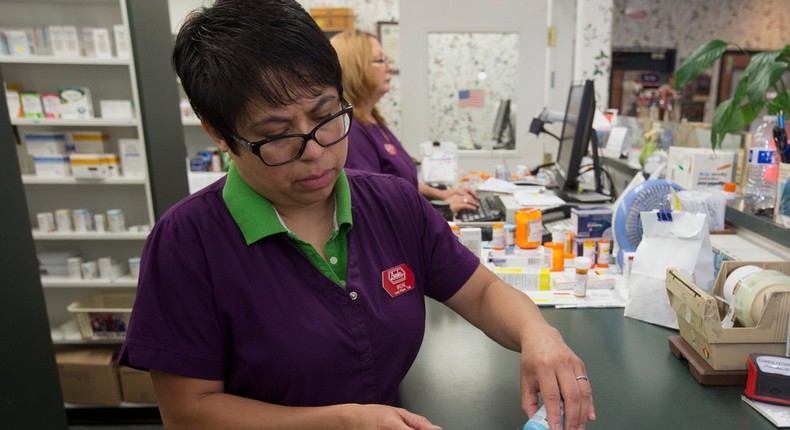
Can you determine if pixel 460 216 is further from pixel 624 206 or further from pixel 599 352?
pixel 599 352

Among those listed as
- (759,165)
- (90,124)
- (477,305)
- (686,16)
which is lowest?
(477,305)

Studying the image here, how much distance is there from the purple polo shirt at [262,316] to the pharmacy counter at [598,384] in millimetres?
129

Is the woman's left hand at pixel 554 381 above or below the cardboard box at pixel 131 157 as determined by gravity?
below

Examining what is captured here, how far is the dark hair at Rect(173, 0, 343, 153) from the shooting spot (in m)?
0.77

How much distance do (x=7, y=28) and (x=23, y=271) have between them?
75.1 inches

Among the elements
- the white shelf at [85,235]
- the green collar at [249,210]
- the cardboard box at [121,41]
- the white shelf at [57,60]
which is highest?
the cardboard box at [121,41]

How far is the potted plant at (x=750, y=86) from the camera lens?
1546mm

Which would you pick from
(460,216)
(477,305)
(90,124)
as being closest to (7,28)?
(90,124)

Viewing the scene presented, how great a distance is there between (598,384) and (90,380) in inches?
108

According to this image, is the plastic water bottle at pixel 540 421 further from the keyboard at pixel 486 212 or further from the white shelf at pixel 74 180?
the white shelf at pixel 74 180

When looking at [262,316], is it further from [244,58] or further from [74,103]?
[74,103]

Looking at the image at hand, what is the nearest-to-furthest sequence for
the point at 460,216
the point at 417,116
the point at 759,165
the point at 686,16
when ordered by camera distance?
the point at 759,165, the point at 460,216, the point at 417,116, the point at 686,16

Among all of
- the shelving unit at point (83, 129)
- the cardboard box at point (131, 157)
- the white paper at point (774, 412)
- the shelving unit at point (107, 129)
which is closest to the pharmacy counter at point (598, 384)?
the white paper at point (774, 412)

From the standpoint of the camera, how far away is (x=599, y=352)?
1.18 meters
